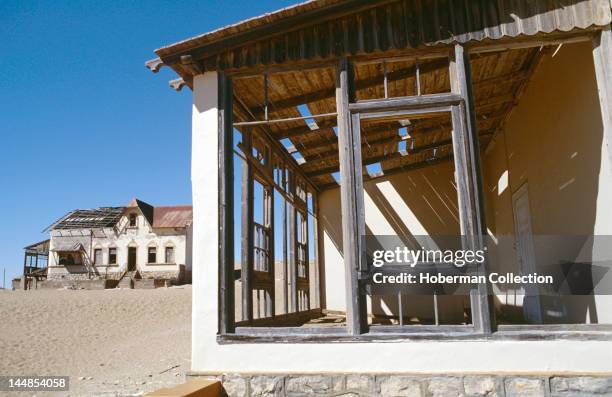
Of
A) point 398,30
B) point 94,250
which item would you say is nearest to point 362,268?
point 398,30

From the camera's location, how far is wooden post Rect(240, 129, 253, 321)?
630 cm

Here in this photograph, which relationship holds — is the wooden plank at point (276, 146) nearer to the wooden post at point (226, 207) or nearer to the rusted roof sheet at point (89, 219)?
the wooden post at point (226, 207)

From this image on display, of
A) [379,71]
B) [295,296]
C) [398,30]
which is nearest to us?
[398,30]

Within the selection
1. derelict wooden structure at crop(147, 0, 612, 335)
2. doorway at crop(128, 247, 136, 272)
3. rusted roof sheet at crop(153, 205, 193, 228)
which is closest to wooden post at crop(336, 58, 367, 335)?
derelict wooden structure at crop(147, 0, 612, 335)

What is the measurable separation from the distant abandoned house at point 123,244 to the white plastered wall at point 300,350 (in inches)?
1253

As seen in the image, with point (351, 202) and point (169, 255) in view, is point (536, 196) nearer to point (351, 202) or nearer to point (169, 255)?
point (351, 202)

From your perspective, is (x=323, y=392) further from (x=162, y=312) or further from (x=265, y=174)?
(x=162, y=312)

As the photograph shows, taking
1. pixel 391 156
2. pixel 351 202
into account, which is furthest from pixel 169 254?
pixel 351 202

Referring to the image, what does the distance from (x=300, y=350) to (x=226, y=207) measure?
162cm

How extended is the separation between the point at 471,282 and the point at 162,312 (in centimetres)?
1623

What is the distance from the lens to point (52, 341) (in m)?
14.6

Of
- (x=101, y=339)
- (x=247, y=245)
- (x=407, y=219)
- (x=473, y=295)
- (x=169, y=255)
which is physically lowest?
(x=101, y=339)

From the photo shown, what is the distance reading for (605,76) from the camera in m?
4.86

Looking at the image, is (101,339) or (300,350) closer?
(300,350)
